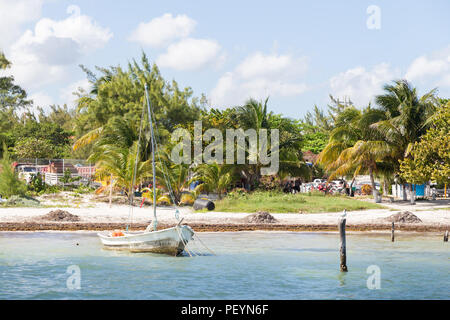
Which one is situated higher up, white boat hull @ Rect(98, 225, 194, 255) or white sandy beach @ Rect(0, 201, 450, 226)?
white sandy beach @ Rect(0, 201, 450, 226)

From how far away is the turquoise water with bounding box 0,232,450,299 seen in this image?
19.5 meters

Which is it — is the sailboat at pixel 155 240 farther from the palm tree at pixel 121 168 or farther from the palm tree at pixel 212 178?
the palm tree at pixel 212 178

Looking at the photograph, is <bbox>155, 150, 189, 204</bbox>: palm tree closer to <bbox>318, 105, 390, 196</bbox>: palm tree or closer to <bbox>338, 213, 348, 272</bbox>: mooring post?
<bbox>318, 105, 390, 196</bbox>: palm tree

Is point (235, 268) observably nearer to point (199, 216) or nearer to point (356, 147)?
point (199, 216)

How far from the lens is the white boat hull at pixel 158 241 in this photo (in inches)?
914

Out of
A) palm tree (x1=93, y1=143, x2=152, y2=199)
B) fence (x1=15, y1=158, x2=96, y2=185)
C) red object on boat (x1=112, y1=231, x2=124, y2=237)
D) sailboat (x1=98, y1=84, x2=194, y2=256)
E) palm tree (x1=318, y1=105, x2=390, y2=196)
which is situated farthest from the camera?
fence (x1=15, y1=158, x2=96, y2=185)

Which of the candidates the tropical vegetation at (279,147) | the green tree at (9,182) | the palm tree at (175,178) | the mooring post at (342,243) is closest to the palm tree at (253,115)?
the tropical vegetation at (279,147)

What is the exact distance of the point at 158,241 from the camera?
23578 millimetres

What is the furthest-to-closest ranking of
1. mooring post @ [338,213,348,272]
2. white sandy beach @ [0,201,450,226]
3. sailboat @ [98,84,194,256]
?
white sandy beach @ [0,201,450,226] < sailboat @ [98,84,194,256] < mooring post @ [338,213,348,272]

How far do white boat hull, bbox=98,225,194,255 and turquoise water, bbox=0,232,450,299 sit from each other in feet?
1.46

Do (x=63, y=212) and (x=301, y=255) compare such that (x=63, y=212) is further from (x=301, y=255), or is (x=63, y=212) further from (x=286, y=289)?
(x=286, y=289)

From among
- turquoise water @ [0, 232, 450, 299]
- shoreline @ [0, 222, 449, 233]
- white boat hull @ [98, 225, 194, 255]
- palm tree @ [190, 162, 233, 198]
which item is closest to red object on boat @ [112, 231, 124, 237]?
white boat hull @ [98, 225, 194, 255]

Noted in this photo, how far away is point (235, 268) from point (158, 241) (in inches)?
130
